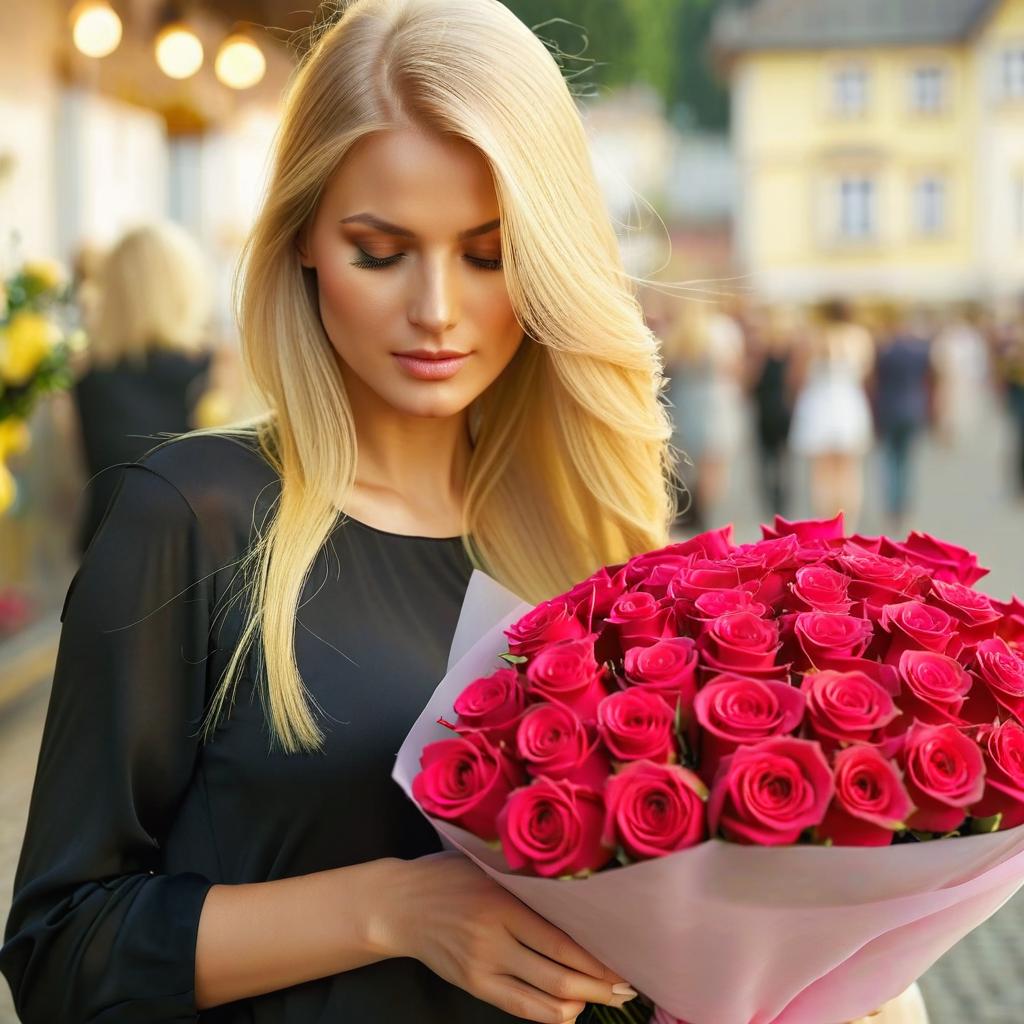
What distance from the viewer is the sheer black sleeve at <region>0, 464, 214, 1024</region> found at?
152cm

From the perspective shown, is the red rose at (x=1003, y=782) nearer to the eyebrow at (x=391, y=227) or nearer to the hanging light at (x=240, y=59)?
the eyebrow at (x=391, y=227)

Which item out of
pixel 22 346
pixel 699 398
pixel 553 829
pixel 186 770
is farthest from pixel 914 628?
pixel 699 398

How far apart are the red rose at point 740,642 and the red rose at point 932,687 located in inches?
4.7

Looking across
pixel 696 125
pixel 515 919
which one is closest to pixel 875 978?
pixel 515 919

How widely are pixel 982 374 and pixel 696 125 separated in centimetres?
2942

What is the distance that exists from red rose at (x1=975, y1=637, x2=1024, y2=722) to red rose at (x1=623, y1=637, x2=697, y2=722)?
27 cm

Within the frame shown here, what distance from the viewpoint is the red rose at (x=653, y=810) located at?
1.19m

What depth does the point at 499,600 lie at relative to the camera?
5.28 feet

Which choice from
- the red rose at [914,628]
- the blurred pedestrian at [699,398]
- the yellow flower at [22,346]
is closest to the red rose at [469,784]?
the red rose at [914,628]

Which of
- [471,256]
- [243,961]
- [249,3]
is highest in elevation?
[249,3]

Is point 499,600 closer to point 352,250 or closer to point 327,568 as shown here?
point 327,568

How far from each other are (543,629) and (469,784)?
7.6 inches

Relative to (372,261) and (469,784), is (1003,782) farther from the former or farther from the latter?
(372,261)

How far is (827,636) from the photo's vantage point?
4.48 feet
